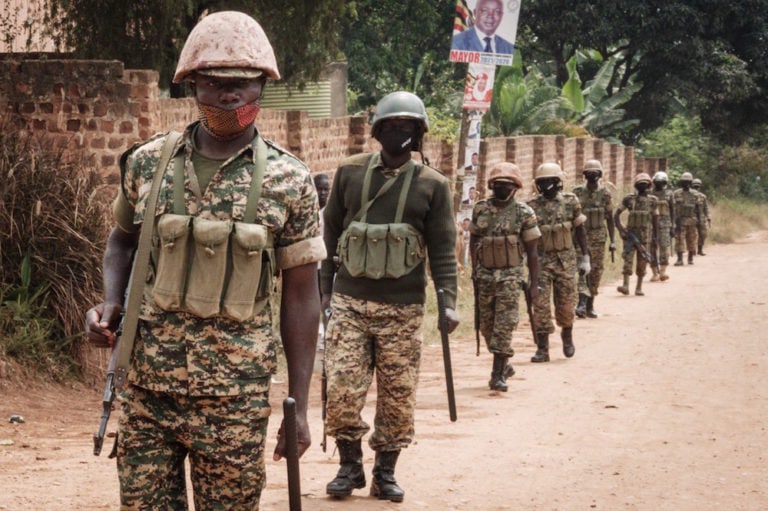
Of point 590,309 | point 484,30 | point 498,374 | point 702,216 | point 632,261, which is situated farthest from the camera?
point 702,216

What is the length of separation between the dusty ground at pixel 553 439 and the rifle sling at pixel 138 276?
2738mm

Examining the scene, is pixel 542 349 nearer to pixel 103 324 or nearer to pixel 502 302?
pixel 502 302

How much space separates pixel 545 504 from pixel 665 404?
359cm

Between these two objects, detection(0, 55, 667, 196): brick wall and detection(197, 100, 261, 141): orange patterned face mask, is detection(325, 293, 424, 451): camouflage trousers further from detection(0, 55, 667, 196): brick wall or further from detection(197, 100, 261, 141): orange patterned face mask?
detection(0, 55, 667, 196): brick wall

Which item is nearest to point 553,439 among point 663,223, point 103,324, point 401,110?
point 401,110

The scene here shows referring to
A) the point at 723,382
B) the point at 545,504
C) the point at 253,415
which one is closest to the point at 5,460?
the point at 545,504

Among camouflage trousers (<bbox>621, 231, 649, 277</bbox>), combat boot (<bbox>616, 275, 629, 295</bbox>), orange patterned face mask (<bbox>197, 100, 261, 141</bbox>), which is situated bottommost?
combat boot (<bbox>616, 275, 629, 295</bbox>)

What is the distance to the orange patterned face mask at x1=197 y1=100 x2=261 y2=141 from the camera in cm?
393

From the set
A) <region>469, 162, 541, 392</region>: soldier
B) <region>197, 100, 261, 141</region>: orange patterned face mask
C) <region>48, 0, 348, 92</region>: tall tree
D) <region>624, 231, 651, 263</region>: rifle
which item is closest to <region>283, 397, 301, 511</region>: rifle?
<region>197, 100, 261, 141</region>: orange patterned face mask

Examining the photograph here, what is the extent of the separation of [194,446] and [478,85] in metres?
12.4

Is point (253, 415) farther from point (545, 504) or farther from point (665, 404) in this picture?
point (665, 404)

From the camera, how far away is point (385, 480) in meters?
6.75

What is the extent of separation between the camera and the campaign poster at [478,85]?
52.1 feet

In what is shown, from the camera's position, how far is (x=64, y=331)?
993cm
